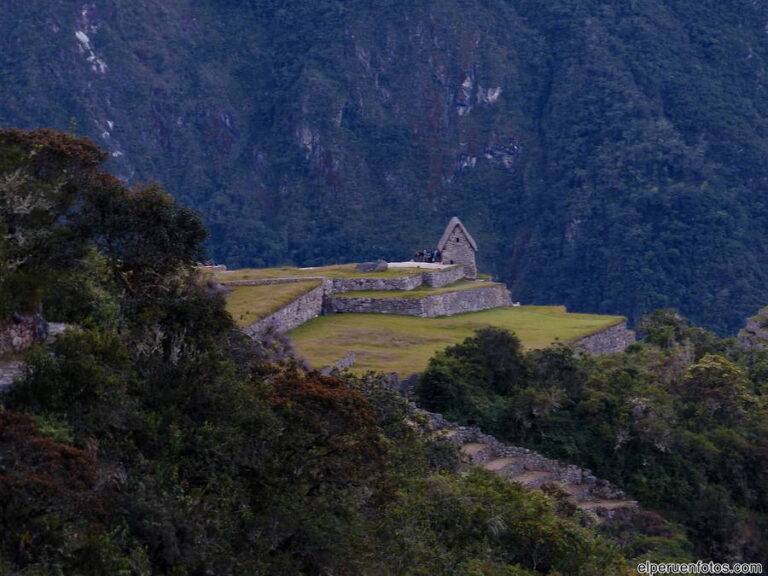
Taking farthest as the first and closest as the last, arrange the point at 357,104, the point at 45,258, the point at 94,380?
the point at 357,104, the point at 45,258, the point at 94,380

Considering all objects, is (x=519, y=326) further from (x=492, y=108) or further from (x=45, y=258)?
(x=492, y=108)

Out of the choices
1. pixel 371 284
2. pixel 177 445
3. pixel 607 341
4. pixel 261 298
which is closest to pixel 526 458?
pixel 261 298

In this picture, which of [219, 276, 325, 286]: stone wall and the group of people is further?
the group of people

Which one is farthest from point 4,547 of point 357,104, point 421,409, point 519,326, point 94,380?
point 357,104

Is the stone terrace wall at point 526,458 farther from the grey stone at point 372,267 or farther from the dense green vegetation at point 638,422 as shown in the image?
the grey stone at point 372,267

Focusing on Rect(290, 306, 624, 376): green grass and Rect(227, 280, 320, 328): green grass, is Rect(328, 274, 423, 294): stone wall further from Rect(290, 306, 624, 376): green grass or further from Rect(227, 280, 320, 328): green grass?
Rect(290, 306, 624, 376): green grass

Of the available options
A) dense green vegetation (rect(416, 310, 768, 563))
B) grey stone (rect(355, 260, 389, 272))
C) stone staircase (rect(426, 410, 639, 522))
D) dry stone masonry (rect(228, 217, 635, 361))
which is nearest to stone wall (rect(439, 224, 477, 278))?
dry stone masonry (rect(228, 217, 635, 361))

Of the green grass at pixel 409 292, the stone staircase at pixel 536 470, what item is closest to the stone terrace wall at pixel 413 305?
the green grass at pixel 409 292
